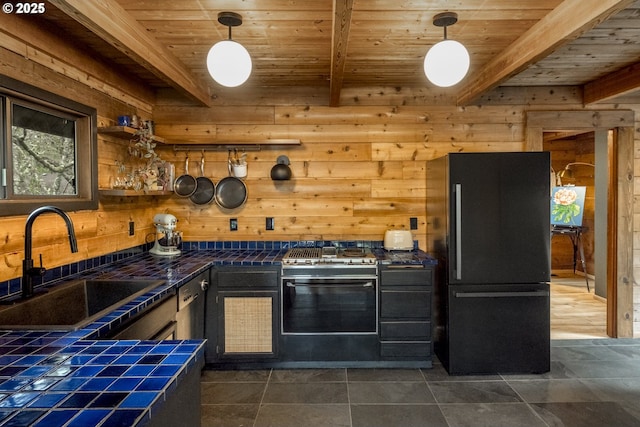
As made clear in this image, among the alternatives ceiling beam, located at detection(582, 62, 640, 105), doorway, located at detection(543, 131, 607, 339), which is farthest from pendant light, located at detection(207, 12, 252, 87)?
doorway, located at detection(543, 131, 607, 339)

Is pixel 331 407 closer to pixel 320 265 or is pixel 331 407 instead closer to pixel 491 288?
pixel 320 265

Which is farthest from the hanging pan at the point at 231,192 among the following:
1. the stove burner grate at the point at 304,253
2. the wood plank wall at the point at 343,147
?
the stove burner grate at the point at 304,253

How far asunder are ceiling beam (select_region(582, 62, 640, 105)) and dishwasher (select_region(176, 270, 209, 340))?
3607mm

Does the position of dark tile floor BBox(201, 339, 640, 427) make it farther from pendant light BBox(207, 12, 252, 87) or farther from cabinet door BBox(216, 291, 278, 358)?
pendant light BBox(207, 12, 252, 87)

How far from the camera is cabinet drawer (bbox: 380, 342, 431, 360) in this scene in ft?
10.3

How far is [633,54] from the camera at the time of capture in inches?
119

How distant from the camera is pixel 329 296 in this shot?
313 centimetres

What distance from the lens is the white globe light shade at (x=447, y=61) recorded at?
243cm

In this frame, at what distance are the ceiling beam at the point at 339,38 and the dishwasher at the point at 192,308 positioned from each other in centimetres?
173

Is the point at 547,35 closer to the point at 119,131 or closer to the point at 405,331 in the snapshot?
the point at 405,331

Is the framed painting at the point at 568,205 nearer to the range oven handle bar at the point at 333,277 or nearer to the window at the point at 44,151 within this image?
the range oven handle bar at the point at 333,277

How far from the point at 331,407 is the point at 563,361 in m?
2.04

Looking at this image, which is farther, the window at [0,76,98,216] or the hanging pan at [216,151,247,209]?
the hanging pan at [216,151,247,209]

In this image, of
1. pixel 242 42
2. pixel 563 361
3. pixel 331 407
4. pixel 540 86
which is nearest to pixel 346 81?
pixel 242 42
